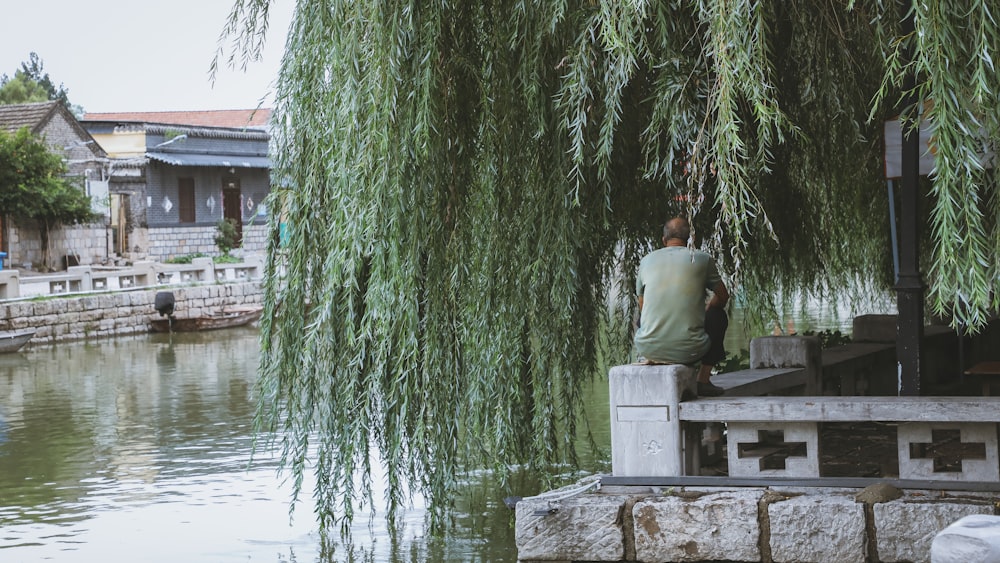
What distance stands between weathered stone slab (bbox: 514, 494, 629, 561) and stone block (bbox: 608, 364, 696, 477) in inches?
7.5

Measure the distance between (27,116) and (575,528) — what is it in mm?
35113

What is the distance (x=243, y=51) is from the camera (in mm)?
7531

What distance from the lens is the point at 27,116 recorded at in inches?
1473

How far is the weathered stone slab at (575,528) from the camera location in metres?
5.69

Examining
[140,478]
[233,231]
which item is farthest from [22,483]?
[233,231]

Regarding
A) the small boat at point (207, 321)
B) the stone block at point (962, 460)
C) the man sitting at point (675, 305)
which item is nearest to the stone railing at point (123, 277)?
the small boat at point (207, 321)

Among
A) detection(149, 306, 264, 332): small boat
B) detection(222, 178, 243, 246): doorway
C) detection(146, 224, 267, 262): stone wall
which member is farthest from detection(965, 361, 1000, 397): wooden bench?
detection(222, 178, 243, 246): doorway

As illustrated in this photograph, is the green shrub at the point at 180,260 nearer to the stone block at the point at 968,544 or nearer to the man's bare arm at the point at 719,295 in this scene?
the man's bare arm at the point at 719,295

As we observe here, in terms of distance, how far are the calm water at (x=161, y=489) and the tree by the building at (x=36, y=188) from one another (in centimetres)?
1278

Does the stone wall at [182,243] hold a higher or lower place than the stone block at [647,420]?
higher

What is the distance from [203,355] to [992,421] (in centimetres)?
2190

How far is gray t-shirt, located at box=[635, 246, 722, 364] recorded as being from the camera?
604 cm

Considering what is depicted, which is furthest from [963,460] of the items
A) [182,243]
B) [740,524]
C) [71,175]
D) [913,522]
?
[182,243]

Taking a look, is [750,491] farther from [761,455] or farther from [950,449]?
[950,449]
